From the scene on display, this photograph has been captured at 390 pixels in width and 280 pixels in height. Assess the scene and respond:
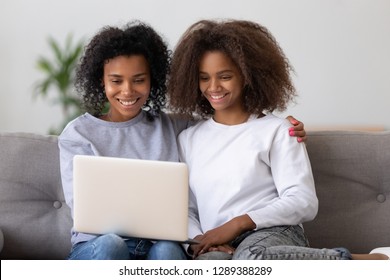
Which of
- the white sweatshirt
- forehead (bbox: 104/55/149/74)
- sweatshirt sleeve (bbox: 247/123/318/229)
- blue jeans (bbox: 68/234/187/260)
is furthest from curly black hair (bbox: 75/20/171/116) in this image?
blue jeans (bbox: 68/234/187/260)

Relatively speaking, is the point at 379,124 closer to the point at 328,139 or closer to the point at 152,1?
the point at 152,1

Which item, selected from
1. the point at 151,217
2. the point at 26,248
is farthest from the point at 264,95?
the point at 26,248

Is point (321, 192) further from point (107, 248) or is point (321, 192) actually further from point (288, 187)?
point (107, 248)

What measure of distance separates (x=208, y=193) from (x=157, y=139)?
224 millimetres

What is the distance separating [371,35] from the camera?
4043 mm

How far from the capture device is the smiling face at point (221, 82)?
1968 mm

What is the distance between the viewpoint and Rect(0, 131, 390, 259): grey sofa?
6.81 ft

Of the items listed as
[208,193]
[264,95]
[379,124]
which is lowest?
[379,124]

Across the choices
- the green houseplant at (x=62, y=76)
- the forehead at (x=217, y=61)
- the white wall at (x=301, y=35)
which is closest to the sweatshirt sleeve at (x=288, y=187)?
the forehead at (x=217, y=61)

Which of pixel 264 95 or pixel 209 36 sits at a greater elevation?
pixel 209 36

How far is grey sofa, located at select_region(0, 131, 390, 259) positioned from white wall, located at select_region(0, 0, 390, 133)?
1874 mm

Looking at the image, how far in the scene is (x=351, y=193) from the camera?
212 cm

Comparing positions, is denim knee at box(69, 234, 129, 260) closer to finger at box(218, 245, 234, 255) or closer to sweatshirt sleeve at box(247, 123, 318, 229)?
finger at box(218, 245, 234, 255)

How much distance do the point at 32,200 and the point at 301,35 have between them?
2.39 m
